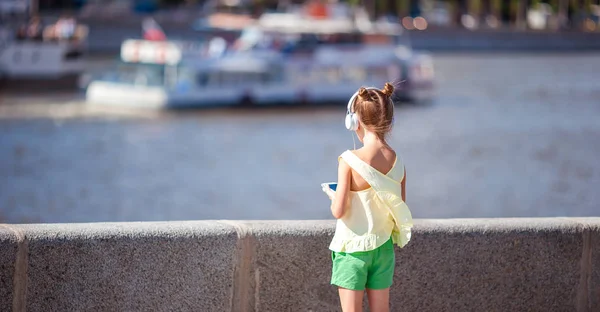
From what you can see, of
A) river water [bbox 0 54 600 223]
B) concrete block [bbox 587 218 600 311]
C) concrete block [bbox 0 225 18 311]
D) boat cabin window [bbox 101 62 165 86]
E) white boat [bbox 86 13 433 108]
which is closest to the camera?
concrete block [bbox 0 225 18 311]

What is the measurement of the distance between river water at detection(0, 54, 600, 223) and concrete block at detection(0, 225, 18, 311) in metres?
14.1

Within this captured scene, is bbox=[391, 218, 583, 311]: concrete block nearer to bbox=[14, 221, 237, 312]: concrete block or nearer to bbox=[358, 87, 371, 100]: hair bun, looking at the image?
bbox=[14, 221, 237, 312]: concrete block

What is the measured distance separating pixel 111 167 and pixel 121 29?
154 ft

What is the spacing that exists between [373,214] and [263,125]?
30.0 meters

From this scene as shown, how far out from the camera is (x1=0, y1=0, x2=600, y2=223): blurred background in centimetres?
2205

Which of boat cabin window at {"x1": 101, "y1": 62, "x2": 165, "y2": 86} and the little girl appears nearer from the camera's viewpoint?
the little girl

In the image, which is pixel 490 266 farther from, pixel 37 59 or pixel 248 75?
pixel 37 59

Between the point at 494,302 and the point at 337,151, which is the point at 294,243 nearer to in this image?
the point at 494,302

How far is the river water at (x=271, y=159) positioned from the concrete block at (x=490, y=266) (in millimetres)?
13621

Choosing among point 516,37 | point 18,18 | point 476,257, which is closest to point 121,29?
point 18,18

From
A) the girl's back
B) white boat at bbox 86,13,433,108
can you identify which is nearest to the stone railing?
the girl's back

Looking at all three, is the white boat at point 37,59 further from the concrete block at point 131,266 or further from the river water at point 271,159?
the concrete block at point 131,266

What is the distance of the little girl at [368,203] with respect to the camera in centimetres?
485

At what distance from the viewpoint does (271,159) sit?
28188mm
